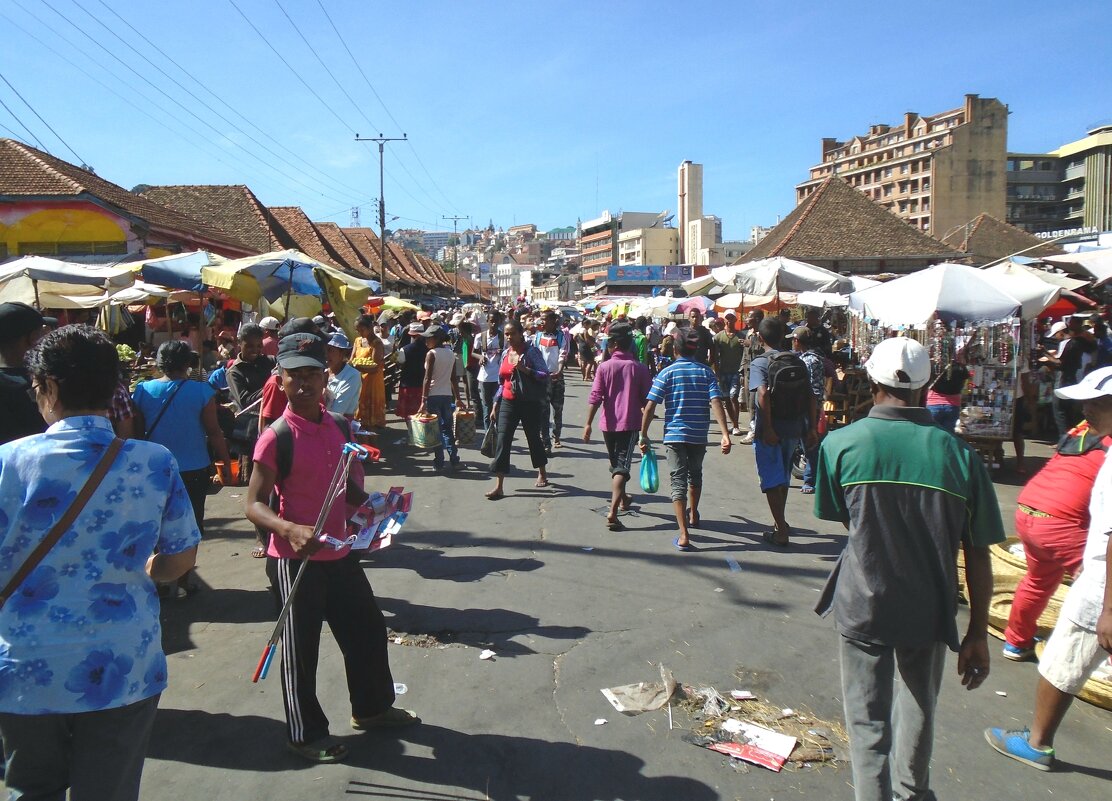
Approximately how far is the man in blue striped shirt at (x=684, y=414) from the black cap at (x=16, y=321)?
439 centimetres

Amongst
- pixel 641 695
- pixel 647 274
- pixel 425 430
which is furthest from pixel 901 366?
pixel 647 274

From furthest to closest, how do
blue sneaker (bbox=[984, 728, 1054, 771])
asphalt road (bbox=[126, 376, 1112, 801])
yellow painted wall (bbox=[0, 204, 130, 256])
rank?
yellow painted wall (bbox=[0, 204, 130, 256])
blue sneaker (bbox=[984, 728, 1054, 771])
asphalt road (bbox=[126, 376, 1112, 801])

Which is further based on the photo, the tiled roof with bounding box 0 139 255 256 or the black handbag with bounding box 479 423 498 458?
the tiled roof with bounding box 0 139 255 256

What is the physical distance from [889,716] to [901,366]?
1.25 metres

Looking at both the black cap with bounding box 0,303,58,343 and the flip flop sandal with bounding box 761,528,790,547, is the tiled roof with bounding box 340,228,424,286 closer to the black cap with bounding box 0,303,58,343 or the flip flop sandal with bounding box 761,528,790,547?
the flip flop sandal with bounding box 761,528,790,547

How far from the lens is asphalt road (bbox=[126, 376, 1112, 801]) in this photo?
10.9 feet

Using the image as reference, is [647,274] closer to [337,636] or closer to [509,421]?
[509,421]

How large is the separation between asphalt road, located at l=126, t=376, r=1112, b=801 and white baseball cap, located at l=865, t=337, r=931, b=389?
5.79ft

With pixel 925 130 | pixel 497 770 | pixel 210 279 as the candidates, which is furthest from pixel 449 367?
pixel 925 130

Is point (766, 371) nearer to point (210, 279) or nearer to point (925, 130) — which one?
point (210, 279)

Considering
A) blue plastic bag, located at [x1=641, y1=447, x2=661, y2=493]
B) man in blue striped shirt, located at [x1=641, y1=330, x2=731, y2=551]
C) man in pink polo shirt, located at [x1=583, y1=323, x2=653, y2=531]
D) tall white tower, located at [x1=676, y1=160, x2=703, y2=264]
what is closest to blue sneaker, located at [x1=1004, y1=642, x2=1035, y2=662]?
man in blue striped shirt, located at [x1=641, y1=330, x2=731, y2=551]

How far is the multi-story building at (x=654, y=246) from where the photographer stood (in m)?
120

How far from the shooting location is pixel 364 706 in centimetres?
364

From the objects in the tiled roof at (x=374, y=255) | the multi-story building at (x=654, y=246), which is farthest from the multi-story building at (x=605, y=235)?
the tiled roof at (x=374, y=255)
